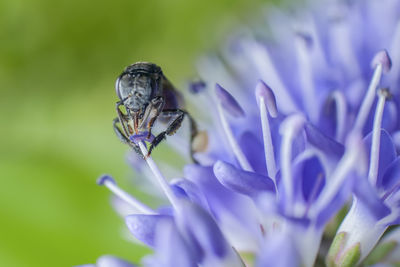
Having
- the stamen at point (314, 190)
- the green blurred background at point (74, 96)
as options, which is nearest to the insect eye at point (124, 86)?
the stamen at point (314, 190)

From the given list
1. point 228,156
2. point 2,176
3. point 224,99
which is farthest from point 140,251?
point 224,99

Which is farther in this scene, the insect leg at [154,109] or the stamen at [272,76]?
the stamen at [272,76]

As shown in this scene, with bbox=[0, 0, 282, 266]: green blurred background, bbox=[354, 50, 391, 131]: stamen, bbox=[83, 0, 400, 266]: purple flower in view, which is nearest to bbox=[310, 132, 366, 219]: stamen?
bbox=[83, 0, 400, 266]: purple flower

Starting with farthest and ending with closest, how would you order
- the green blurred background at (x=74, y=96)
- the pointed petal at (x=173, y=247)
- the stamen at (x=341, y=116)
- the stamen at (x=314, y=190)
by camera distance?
the green blurred background at (x=74, y=96) → the stamen at (x=341, y=116) → the stamen at (x=314, y=190) → the pointed petal at (x=173, y=247)

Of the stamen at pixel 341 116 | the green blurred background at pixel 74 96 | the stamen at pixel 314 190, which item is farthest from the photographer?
the green blurred background at pixel 74 96

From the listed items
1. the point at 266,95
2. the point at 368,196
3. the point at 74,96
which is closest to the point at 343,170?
the point at 368,196

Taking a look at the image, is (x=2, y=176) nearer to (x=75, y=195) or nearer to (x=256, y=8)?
(x=75, y=195)

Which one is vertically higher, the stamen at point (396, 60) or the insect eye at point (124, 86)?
the insect eye at point (124, 86)

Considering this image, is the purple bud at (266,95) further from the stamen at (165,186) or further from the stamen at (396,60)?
the stamen at (396,60)

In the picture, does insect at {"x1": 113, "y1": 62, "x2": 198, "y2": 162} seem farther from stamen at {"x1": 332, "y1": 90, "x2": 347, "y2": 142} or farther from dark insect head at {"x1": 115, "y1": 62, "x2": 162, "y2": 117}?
stamen at {"x1": 332, "y1": 90, "x2": 347, "y2": 142}

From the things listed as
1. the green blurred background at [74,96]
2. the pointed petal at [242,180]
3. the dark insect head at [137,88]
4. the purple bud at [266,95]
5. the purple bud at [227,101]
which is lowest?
the pointed petal at [242,180]
